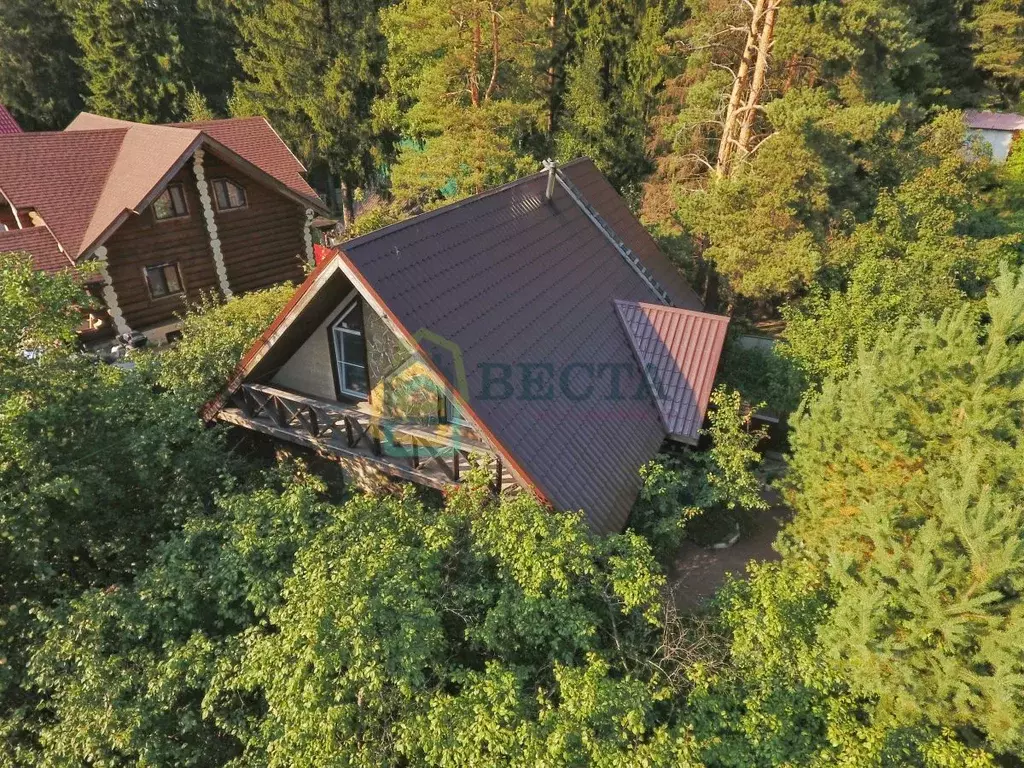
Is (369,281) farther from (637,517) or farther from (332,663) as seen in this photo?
(637,517)

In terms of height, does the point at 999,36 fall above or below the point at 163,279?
above

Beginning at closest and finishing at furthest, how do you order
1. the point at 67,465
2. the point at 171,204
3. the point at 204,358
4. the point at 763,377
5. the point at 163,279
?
the point at 67,465 → the point at 204,358 → the point at 763,377 → the point at 171,204 → the point at 163,279

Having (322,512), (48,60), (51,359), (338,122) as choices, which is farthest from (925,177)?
(48,60)

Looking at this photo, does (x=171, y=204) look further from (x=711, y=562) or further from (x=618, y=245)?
(x=711, y=562)

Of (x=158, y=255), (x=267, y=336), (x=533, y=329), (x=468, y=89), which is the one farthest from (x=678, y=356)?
(x=468, y=89)

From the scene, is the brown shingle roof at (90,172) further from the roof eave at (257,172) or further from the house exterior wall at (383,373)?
the house exterior wall at (383,373)

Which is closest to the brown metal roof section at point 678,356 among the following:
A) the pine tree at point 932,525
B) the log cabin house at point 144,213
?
the pine tree at point 932,525
